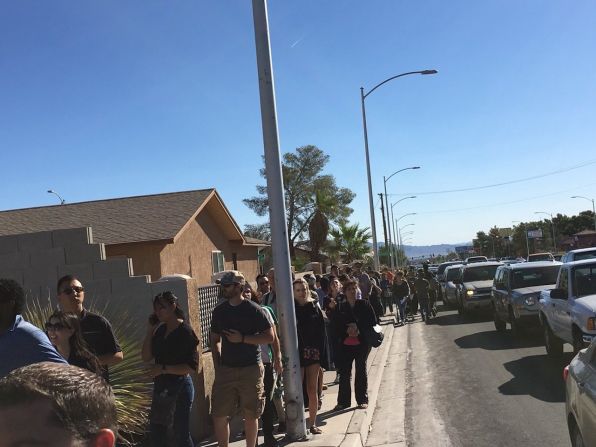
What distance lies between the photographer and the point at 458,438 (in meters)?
6.71

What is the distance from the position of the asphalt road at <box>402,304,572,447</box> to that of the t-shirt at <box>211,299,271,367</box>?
2.27 meters

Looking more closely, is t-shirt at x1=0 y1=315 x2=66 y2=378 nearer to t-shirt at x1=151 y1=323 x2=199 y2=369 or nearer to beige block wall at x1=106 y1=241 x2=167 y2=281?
t-shirt at x1=151 y1=323 x2=199 y2=369

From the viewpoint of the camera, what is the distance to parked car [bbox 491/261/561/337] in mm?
13359

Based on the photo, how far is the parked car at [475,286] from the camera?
19125 millimetres

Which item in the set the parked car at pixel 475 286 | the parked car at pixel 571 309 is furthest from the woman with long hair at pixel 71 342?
the parked car at pixel 475 286

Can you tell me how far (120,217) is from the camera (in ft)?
63.4

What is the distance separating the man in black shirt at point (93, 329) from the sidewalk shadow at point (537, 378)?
19.1 ft

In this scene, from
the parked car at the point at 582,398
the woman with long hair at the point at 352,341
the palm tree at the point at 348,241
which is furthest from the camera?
the palm tree at the point at 348,241

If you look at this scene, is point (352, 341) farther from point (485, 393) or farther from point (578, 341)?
point (578, 341)

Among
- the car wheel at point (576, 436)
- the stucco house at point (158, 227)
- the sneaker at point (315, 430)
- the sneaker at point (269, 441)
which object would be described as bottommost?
the sneaker at point (315, 430)

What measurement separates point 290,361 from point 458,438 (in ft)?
6.85

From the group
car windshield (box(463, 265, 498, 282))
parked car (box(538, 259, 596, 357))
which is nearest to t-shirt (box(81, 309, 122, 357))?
parked car (box(538, 259, 596, 357))

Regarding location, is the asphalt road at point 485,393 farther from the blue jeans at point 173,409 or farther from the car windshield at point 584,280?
the blue jeans at point 173,409

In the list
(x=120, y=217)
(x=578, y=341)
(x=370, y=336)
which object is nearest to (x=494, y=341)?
(x=578, y=341)
